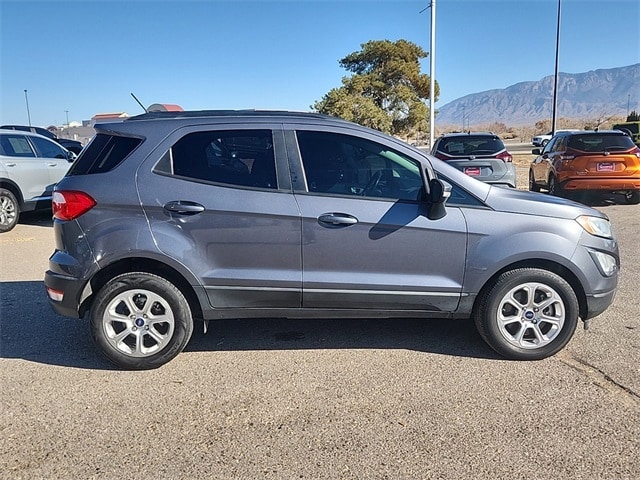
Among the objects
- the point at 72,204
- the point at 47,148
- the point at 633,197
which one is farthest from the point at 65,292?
the point at 633,197

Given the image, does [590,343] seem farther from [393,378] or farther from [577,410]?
[393,378]

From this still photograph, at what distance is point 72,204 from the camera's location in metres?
3.82

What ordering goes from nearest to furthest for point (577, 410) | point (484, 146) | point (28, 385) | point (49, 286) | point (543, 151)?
1. point (577, 410)
2. point (28, 385)
3. point (49, 286)
4. point (484, 146)
5. point (543, 151)

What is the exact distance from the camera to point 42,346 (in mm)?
4379

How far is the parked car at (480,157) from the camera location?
34.2ft

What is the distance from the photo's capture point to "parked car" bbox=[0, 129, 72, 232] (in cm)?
952

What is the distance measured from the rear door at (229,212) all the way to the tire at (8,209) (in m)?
7.11

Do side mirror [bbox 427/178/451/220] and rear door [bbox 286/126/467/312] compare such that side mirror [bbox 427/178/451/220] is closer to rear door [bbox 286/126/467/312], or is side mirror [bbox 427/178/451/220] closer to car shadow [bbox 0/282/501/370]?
rear door [bbox 286/126/467/312]

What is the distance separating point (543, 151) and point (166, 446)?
1237 cm

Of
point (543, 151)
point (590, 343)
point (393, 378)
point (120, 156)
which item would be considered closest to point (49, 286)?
point (120, 156)

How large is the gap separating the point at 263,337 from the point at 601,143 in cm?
961

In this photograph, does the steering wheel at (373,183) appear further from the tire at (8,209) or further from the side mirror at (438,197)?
the tire at (8,209)

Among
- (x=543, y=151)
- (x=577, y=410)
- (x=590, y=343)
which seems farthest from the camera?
(x=543, y=151)

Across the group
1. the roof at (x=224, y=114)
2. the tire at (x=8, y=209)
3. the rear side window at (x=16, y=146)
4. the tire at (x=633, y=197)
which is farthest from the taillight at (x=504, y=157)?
the tire at (x=8, y=209)
